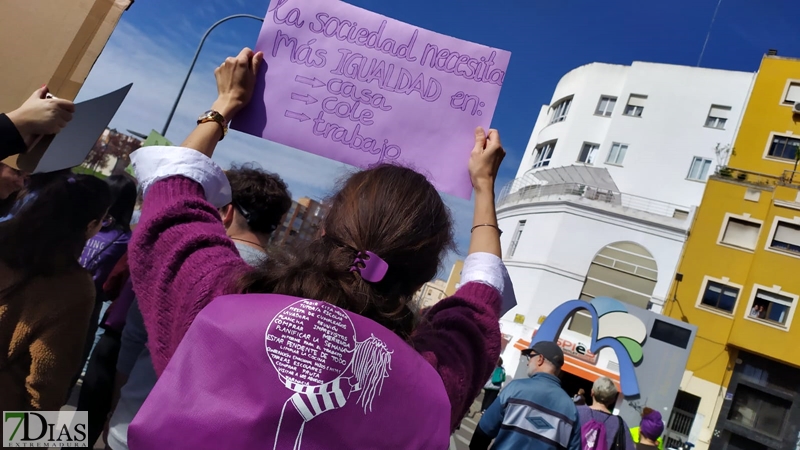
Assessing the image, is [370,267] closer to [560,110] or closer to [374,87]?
[374,87]

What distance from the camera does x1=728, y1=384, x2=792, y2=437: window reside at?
86.7 feet

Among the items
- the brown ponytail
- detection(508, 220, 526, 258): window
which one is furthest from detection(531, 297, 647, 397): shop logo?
the brown ponytail

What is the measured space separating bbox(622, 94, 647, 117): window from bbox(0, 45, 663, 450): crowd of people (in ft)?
122

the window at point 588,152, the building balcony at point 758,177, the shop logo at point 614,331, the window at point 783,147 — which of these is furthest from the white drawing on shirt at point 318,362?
the window at point 588,152

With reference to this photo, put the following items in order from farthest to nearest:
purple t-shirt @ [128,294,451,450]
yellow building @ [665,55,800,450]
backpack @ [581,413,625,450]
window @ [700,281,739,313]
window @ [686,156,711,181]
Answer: window @ [686,156,711,181] < window @ [700,281,739,313] < yellow building @ [665,55,800,450] < backpack @ [581,413,625,450] < purple t-shirt @ [128,294,451,450]

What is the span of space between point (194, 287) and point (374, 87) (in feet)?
3.90

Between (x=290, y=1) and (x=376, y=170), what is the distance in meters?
1.11

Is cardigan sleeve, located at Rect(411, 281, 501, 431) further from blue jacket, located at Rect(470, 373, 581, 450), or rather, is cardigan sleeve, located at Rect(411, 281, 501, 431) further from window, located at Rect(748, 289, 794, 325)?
window, located at Rect(748, 289, 794, 325)

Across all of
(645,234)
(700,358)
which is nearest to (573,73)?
(645,234)

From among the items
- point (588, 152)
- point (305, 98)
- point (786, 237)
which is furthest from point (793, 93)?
Answer: point (305, 98)

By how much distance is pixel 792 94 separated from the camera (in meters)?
31.0

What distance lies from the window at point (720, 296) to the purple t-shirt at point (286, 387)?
31231 mm

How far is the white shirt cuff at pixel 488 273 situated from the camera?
1.61m

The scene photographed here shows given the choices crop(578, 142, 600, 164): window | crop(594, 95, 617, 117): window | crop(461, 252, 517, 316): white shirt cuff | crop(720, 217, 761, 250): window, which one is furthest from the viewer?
crop(594, 95, 617, 117): window
